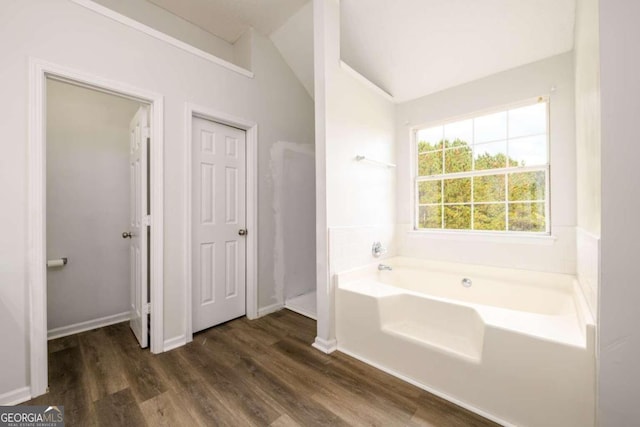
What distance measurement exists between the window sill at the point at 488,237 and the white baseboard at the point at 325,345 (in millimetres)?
1413

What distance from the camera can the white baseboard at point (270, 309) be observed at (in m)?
2.59

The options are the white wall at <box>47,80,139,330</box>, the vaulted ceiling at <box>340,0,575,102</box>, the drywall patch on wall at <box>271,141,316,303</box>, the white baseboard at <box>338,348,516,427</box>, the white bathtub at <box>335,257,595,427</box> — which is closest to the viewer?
the white bathtub at <box>335,257,595,427</box>

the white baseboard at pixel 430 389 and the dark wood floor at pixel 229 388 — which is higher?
the white baseboard at pixel 430 389

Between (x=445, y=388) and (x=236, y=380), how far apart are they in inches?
48.8

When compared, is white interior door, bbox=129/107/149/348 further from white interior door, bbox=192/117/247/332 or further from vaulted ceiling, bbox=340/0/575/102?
vaulted ceiling, bbox=340/0/575/102

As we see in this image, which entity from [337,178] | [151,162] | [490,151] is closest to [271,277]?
[337,178]

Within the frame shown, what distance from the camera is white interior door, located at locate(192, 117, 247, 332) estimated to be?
2.22 m

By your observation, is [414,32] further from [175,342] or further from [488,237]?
[175,342]

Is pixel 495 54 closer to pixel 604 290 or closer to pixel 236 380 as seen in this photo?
pixel 604 290

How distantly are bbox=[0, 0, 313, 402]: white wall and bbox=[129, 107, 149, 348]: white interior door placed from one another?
0.16m

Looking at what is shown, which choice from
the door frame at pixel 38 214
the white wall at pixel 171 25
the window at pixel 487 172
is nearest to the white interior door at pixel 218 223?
the door frame at pixel 38 214

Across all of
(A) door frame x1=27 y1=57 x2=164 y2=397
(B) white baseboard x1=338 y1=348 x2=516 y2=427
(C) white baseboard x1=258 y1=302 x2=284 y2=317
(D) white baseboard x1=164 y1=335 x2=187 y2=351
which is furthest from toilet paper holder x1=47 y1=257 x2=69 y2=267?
(B) white baseboard x1=338 y1=348 x2=516 y2=427

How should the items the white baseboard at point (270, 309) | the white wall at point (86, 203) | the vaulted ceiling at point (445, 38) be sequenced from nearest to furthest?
the vaulted ceiling at point (445, 38) < the white wall at point (86, 203) < the white baseboard at point (270, 309)

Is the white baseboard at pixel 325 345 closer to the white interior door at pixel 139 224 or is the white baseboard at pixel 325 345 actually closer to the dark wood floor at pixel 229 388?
the dark wood floor at pixel 229 388
